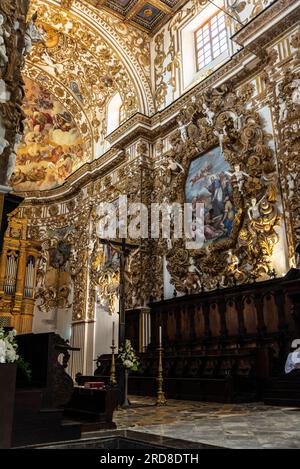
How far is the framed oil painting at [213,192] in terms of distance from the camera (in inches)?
440

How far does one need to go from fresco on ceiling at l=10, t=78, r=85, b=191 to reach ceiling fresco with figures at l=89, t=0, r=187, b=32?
5.18 meters

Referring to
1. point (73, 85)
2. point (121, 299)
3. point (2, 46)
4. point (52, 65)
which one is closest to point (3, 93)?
point (2, 46)

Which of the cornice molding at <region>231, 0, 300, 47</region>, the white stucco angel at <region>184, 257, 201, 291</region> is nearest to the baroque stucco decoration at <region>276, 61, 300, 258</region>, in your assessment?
the cornice molding at <region>231, 0, 300, 47</region>

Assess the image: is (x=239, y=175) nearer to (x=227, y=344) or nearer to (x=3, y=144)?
(x=227, y=344)

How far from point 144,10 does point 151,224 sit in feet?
26.8

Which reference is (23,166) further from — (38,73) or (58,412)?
(58,412)

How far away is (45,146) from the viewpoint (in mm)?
19516

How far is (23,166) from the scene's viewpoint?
1958cm

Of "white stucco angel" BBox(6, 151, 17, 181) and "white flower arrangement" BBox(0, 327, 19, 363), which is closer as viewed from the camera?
"white flower arrangement" BBox(0, 327, 19, 363)

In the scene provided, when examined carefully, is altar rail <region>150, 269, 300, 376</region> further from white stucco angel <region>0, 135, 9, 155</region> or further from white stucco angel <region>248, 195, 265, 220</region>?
white stucco angel <region>0, 135, 9, 155</region>

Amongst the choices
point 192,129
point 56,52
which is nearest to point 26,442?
point 192,129

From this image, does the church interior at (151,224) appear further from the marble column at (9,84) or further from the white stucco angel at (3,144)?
the white stucco angel at (3,144)

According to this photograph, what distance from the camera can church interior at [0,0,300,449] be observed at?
5301 mm
